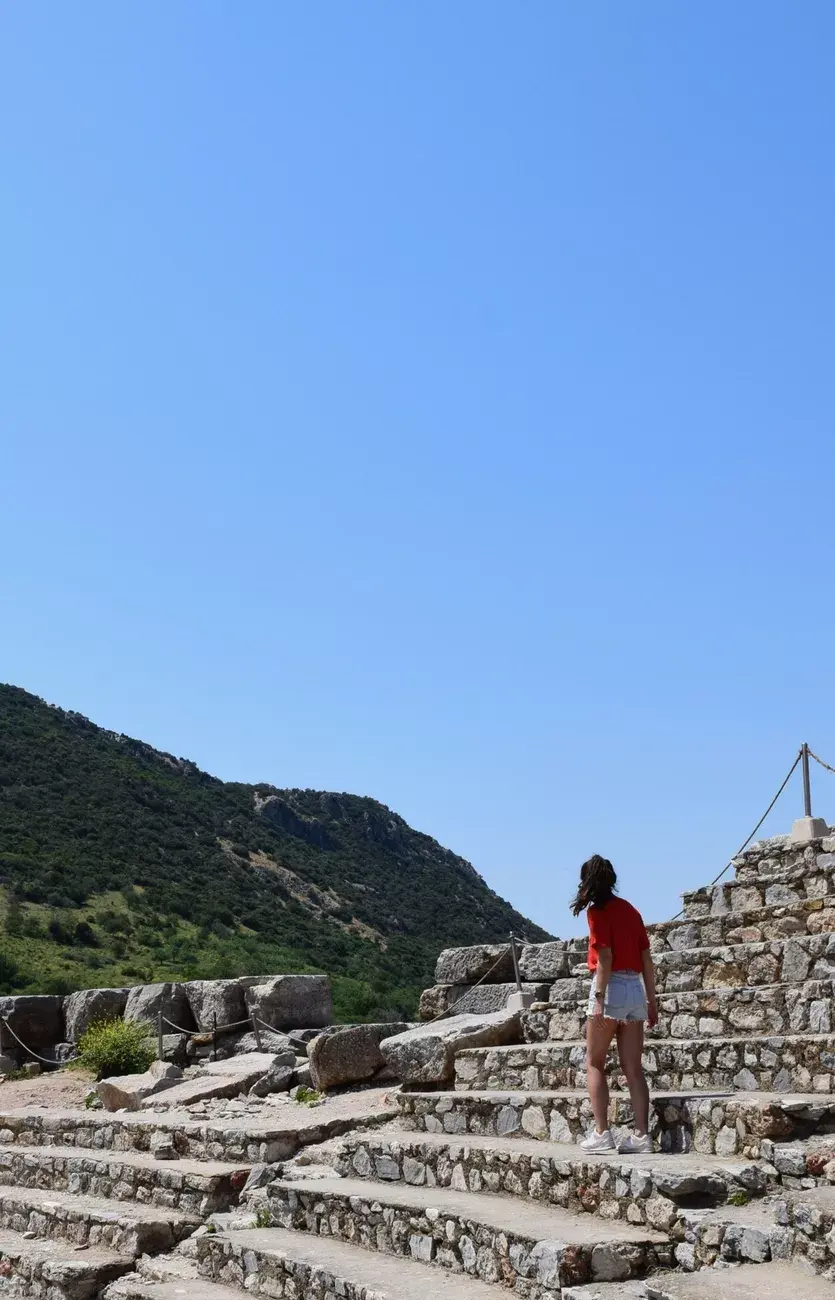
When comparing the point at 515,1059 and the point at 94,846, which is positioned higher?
the point at 94,846

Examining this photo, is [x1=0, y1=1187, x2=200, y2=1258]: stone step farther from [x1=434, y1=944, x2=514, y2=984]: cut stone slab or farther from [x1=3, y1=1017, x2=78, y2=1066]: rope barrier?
[x1=3, y1=1017, x2=78, y2=1066]: rope barrier

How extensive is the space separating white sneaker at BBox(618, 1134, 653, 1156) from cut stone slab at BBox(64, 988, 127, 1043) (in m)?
10.8

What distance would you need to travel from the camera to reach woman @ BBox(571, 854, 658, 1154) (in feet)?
22.2

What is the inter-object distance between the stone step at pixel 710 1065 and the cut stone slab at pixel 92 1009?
8.45 metres

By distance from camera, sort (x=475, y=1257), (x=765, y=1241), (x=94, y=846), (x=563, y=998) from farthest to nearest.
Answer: (x=94, y=846) → (x=563, y=998) → (x=475, y=1257) → (x=765, y=1241)

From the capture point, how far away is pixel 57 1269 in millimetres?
8625

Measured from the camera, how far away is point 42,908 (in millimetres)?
35406

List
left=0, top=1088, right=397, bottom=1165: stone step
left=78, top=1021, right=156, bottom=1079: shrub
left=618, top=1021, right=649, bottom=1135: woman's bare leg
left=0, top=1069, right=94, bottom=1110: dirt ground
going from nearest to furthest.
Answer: left=618, top=1021, right=649, bottom=1135: woman's bare leg < left=0, top=1088, right=397, bottom=1165: stone step < left=0, top=1069, right=94, bottom=1110: dirt ground < left=78, top=1021, right=156, bottom=1079: shrub

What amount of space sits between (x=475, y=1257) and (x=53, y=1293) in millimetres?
3707

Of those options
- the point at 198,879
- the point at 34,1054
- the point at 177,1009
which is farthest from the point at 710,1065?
the point at 198,879

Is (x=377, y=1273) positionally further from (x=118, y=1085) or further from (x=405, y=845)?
(x=405, y=845)

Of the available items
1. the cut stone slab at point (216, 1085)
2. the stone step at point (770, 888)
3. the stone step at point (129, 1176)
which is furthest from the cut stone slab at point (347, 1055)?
the stone step at point (770, 888)

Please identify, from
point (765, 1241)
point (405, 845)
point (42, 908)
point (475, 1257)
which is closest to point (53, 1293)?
point (475, 1257)

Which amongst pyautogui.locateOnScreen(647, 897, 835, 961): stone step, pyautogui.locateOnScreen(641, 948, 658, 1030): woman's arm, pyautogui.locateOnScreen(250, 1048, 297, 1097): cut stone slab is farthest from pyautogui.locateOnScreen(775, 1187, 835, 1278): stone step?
pyautogui.locateOnScreen(250, 1048, 297, 1097): cut stone slab
